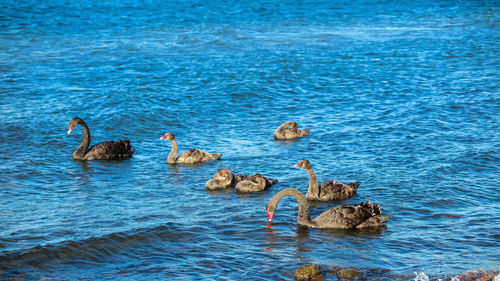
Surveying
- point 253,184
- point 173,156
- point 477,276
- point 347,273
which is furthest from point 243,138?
point 477,276

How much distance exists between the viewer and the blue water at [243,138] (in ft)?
39.2

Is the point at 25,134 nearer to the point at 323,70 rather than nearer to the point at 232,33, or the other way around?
the point at 323,70

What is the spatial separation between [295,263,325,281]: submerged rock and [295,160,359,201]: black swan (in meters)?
3.96

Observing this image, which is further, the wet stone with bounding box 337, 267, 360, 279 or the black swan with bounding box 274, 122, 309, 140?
the black swan with bounding box 274, 122, 309, 140

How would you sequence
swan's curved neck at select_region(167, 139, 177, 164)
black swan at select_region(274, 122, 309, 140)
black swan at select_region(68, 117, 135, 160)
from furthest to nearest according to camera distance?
1. black swan at select_region(274, 122, 309, 140)
2. black swan at select_region(68, 117, 135, 160)
3. swan's curved neck at select_region(167, 139, 177, 164)

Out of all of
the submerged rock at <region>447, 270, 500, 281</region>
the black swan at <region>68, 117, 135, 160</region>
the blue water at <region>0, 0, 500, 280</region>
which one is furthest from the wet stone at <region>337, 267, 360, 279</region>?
the black swan at <region>68, 117, 135, 160</region>

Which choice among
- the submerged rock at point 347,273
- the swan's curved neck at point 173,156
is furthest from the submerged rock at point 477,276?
the swan's curved neck at point 173,156

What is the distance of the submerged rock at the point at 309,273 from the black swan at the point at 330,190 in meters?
3.96

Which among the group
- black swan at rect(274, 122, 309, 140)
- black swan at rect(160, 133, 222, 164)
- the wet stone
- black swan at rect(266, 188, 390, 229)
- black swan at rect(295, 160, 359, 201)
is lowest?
the wet stone

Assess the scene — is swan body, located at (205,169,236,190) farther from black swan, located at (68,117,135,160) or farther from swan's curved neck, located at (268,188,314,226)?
black swan, located at (68,117,135,160)

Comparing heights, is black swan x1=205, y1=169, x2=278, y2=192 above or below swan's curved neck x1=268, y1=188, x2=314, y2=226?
above

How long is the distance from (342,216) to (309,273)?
2454mm

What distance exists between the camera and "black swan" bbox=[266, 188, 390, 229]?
12.8 metres

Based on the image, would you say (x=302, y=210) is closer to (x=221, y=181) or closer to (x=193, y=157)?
(x=221, y=181)
